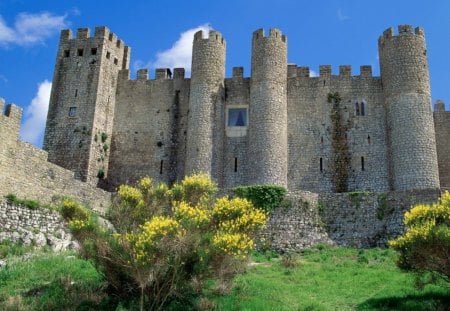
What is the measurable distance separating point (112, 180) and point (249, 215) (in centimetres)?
2060

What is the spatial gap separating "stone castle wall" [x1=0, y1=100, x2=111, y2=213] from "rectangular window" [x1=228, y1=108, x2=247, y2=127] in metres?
10.6

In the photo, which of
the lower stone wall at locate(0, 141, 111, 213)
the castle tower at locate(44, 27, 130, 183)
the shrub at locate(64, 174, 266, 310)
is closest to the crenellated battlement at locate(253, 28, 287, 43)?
the castle tower at locate(44, 27, 130, 183)

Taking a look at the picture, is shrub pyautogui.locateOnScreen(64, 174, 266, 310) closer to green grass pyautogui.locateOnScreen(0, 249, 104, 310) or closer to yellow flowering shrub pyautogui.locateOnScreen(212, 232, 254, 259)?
yellow flowering shrub pyautogui.locateOnScreen(212, 232, 254, 259)

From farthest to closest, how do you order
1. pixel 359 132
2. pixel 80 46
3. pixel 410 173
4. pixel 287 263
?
pixel 80 46
pixel 359 132
pixel 410 173
pixel 287 263

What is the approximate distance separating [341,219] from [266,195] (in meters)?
3.58

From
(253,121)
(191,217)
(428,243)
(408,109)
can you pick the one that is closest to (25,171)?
→ (191,217)

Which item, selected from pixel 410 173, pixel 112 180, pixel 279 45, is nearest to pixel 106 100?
pixel 112 180

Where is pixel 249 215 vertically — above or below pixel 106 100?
below

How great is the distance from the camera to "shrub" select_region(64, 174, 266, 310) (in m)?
14.2

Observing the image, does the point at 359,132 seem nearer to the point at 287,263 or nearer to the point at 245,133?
the point at 245,133

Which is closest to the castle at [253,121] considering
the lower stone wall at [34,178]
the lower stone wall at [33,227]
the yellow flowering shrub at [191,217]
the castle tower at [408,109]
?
the castle tower at [408,109]

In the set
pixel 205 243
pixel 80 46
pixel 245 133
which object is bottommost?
pixel 205 243

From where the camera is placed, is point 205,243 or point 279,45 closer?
point 205,243

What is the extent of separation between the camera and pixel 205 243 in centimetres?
1481
